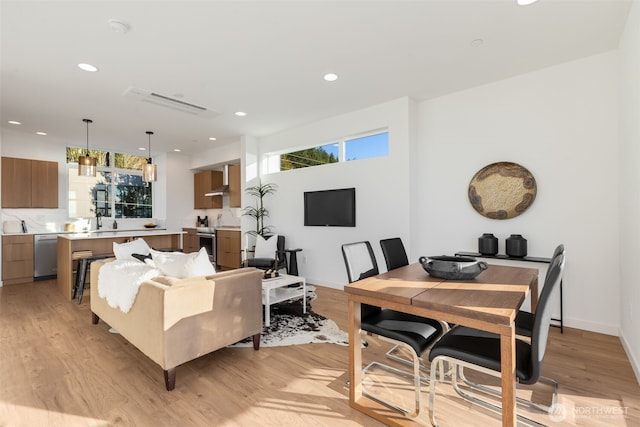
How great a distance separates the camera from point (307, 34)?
2531 millimetres

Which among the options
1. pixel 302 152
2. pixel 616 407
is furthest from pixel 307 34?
pixel 616 407

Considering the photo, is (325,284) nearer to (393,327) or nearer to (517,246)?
(517,246)

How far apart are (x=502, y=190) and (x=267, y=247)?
3461 mm

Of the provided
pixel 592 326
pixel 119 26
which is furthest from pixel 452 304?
pixel 119 26

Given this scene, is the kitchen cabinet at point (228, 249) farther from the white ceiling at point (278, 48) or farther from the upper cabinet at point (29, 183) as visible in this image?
the upper cabinet at point (29, 183)

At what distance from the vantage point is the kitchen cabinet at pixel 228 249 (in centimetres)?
605

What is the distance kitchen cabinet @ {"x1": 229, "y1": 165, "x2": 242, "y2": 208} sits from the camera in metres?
6.33

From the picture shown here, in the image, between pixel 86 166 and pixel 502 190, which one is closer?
pixel 502 190

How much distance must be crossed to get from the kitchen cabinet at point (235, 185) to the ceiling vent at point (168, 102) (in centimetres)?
190

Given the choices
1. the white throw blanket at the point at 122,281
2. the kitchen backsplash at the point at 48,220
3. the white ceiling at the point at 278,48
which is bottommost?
the white throw blanket at the point at 122,281

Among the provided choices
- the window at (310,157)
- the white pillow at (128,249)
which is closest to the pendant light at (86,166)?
the white pillow at (128,249)

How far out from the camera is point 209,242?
267 inches

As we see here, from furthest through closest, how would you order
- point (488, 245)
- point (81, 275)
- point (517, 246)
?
1. point (81, 275)
2. point (488, 245)
3. point (517, 246)

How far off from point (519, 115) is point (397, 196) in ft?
5.32
